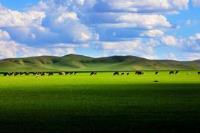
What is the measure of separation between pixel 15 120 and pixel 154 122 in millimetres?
5214

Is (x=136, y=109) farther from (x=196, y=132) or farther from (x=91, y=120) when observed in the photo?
(x=196, y=132)

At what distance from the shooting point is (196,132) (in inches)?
687

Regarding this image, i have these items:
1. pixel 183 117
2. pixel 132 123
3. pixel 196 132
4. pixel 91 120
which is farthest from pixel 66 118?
pixel 196 132

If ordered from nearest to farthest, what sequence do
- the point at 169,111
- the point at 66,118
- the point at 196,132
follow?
the point at 196,132
the point at 66,118
the point at 169,111

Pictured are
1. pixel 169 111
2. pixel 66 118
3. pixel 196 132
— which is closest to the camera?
pixel 196 132

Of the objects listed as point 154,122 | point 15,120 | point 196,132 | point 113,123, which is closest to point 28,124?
point 15,120

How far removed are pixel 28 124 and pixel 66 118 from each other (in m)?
2.31

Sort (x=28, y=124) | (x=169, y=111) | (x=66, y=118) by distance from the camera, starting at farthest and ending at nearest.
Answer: (x=169, y=111)
(x=66, y=118)
(x=28, y=124)

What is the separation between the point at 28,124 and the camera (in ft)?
64.5

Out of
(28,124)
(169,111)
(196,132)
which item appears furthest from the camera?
(169,111)

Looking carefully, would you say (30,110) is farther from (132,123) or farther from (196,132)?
(196,132)

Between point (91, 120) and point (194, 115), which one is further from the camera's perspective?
point (194, 115)

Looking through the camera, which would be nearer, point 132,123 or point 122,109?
point 132,123

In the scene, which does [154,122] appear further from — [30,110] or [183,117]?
[30,110]
